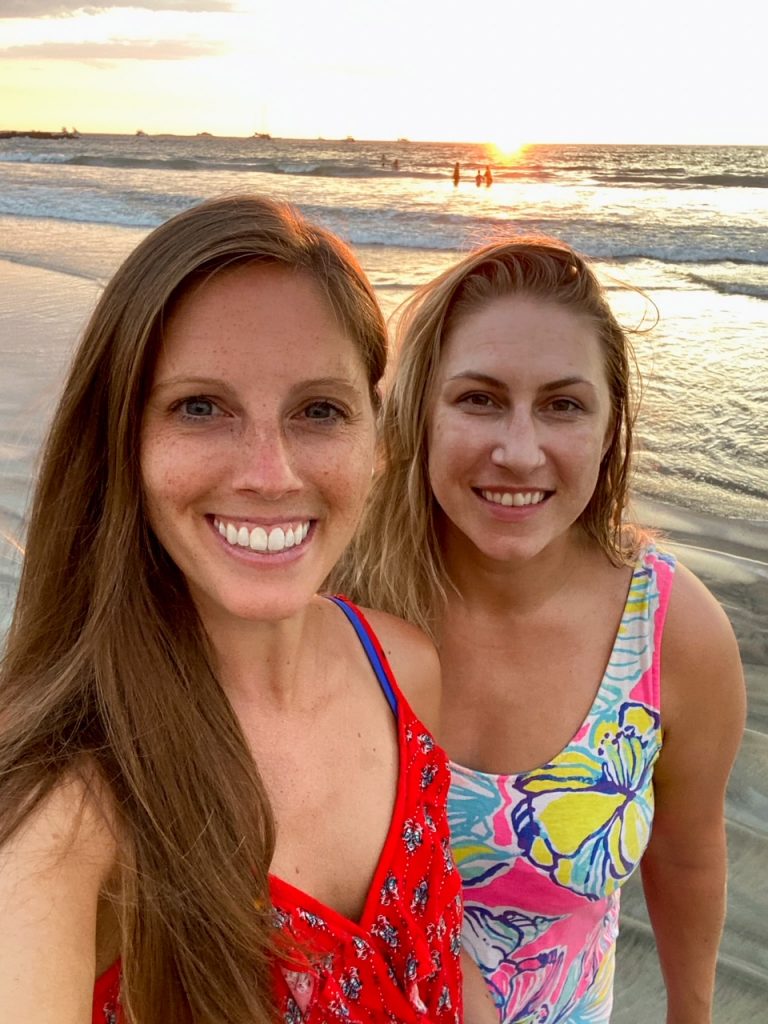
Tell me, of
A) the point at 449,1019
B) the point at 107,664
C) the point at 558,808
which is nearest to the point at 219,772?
the point at 107,664

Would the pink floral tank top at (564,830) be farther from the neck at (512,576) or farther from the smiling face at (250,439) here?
the smiling face at (250,439)

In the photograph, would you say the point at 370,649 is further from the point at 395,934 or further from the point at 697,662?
the point at 697,662

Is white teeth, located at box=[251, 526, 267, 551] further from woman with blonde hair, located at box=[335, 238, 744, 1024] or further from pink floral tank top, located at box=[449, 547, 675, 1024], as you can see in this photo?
pink floral tank top, located at box=[449, 547, 675, 1024]

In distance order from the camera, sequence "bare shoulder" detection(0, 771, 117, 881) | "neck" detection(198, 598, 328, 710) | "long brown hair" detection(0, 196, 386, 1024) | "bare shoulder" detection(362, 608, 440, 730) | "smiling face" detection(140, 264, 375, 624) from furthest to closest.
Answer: "bare shoulder" detection(362, 608, 440, 730), "neck" detection(198, 598, 328, 710), "smiling face" detection(140, 264, 375, 624), "long brown hair" detection(0, 196, 386, 1024), "bare shoulder" detection(0, 771, 117, 881)

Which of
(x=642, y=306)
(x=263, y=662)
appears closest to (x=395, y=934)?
(x=263, y=662)

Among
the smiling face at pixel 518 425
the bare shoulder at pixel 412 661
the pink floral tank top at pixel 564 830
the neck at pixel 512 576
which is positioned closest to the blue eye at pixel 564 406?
the smiling face at pixel 518 425

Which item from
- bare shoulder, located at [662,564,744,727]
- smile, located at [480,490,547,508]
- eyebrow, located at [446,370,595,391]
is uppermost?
eyebrow, located at [446,370,595,391]

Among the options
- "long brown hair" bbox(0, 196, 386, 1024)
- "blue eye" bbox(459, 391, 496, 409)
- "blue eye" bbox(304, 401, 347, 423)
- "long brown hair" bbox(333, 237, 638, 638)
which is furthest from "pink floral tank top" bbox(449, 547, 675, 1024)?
"blue eye" bbox(304, 401, 347, 423)
